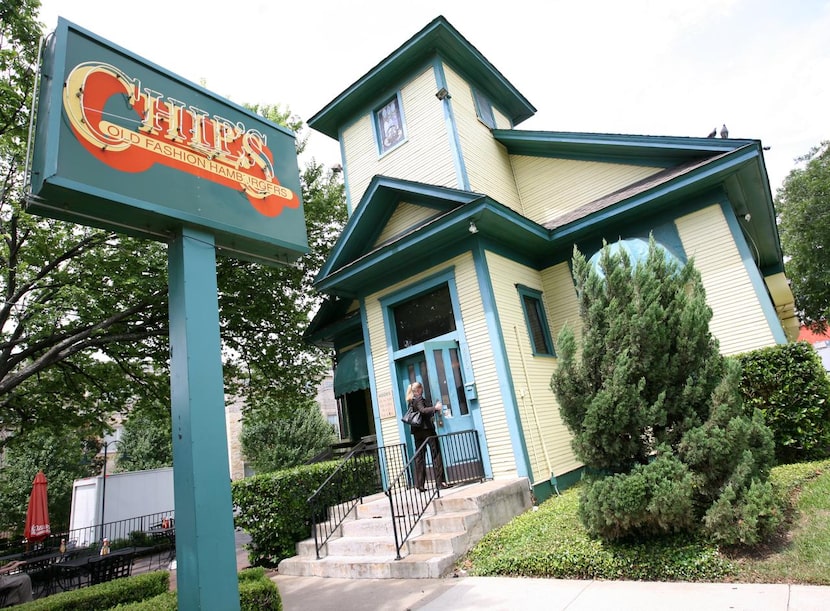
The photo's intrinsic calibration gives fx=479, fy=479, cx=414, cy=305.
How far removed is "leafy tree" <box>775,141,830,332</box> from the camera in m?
25.4

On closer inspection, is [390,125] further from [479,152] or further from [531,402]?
[531,402]

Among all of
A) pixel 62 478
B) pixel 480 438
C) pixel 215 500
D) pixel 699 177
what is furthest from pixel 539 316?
pixel 62 478

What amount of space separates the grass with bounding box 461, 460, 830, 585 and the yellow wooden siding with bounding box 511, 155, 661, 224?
6620 mm

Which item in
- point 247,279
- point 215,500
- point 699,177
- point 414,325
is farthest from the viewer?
point 247,279

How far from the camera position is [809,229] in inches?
1013

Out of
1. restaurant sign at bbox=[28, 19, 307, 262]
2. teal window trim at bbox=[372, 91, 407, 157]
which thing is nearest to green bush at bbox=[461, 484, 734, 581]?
restaurant sign at bbox=[28, 19, 307, 262]

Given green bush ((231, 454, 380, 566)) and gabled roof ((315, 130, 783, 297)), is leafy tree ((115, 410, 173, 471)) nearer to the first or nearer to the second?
green bush ((231, 454, 380, 566))

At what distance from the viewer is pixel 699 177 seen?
887cm

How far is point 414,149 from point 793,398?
911 cm

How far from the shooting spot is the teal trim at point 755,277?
8406mm

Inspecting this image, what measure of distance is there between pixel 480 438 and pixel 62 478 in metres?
26.6

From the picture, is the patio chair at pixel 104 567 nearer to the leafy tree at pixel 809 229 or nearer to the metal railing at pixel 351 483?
the metal railing at pixel 351 483

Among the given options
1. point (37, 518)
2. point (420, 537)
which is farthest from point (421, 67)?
point (37, 518)

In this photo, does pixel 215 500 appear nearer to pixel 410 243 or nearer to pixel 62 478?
pixel 410 243
